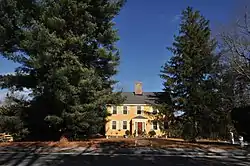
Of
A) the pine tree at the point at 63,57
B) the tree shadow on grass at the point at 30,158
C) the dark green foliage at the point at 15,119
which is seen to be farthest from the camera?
the dark green foliage at the point at 15,119

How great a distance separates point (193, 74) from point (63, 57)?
15732mm

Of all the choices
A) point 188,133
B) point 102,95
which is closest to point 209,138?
point 188,133

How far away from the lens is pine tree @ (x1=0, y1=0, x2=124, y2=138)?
2175 cm

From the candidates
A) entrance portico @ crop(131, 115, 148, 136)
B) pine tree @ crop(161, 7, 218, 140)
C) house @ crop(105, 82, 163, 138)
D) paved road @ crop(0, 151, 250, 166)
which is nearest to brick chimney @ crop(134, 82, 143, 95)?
house @ crop(105, 82, 163, 138)

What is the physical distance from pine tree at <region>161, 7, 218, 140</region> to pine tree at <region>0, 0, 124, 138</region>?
9.93 m

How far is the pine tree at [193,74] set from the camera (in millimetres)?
31847

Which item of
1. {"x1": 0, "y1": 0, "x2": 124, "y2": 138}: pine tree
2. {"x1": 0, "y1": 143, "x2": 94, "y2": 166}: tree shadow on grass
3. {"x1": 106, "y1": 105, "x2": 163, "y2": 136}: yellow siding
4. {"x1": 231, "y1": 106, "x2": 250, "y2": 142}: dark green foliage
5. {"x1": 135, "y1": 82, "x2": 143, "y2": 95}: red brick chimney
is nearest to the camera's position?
{"x1": 0, "y1": 143, "x2": 94, "y2": 166}: tree shadow on grass

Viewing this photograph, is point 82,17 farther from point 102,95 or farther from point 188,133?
point 188,133

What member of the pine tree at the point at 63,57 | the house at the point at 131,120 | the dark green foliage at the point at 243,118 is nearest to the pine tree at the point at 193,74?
the pine tree at the point at 63,57

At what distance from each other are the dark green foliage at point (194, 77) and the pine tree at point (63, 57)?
32.7ft

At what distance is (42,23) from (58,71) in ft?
12.6

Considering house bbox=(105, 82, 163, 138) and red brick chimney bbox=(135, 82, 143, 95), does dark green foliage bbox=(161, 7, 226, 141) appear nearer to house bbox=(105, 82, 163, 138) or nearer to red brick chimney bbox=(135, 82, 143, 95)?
house bbox=(105, 82, 163, 138)

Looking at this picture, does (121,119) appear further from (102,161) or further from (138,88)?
(102,161)

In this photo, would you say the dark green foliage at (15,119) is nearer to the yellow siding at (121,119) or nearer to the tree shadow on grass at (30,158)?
the tree shadow on grass at (30,158)
